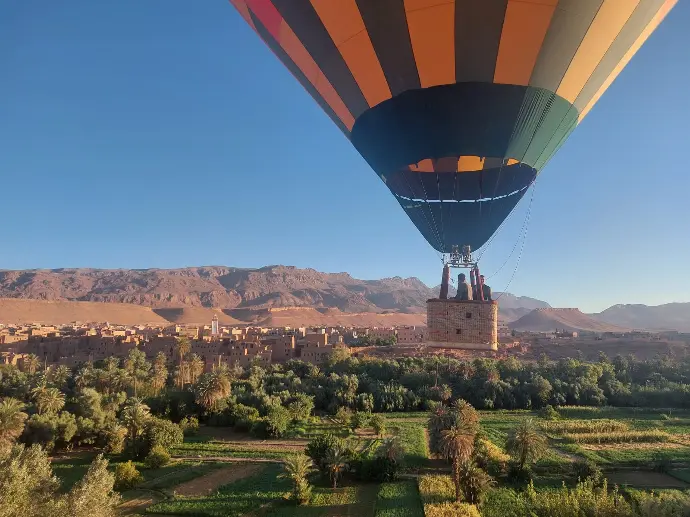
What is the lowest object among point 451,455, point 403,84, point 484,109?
point 451,455

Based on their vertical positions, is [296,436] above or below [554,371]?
below

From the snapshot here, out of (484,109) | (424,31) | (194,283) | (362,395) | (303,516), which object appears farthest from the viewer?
(194,283)

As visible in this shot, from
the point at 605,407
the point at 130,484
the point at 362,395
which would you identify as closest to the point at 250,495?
the point at 130,484

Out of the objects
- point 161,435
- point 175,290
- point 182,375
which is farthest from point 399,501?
point 175,290

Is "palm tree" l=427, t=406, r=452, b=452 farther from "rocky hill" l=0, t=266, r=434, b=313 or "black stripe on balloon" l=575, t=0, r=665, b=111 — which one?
"rocky hill" l=0, t=266, r=434, b=313

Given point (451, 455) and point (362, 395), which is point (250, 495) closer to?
point (451, 455)

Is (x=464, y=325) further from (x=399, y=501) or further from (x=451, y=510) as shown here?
(x=399, y=501)

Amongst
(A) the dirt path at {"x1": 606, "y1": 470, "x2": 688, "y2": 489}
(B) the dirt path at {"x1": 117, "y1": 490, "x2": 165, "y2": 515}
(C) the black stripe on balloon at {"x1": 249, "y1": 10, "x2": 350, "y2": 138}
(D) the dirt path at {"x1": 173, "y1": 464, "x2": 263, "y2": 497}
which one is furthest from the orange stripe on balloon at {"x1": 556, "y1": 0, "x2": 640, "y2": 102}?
(B) the dirt path at {"x1": 117, "y1": 490, "x2": 165, "y2": 515}
